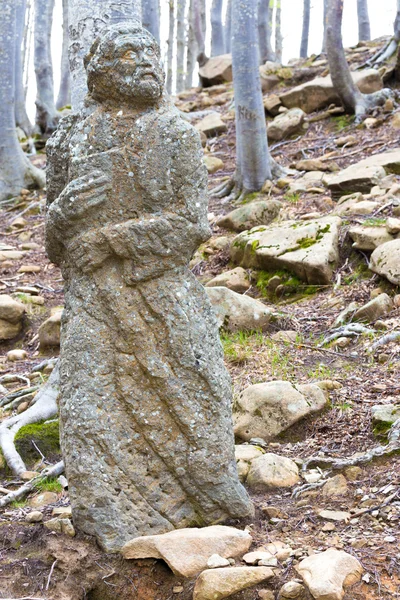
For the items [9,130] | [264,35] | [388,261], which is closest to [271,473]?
[388,261]

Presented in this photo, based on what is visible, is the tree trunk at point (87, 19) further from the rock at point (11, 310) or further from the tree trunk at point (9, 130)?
the tree trunk at point (9, 130)

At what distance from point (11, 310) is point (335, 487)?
5240 millimetres

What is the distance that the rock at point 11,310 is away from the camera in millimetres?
8648

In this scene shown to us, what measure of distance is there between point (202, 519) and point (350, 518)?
2.98 ft

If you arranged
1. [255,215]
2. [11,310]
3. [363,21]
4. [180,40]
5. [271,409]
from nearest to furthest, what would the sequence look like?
[271,409], [11,310], [255,215], [363,21], [180,40]

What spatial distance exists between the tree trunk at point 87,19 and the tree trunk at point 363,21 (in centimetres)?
1976

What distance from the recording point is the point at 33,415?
21.2 ft

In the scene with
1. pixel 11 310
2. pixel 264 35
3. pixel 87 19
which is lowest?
pixel 11 310

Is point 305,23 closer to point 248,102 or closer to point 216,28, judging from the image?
point 216,28

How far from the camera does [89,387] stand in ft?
13.0

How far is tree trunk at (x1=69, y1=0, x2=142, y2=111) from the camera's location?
20.9 ft

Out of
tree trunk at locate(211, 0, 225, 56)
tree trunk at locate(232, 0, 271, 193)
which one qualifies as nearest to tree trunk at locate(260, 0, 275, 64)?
tree trunk at locate(211, 0, 225, 56)

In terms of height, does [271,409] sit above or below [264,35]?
below

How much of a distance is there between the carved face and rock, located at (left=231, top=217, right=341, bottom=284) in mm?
4571
